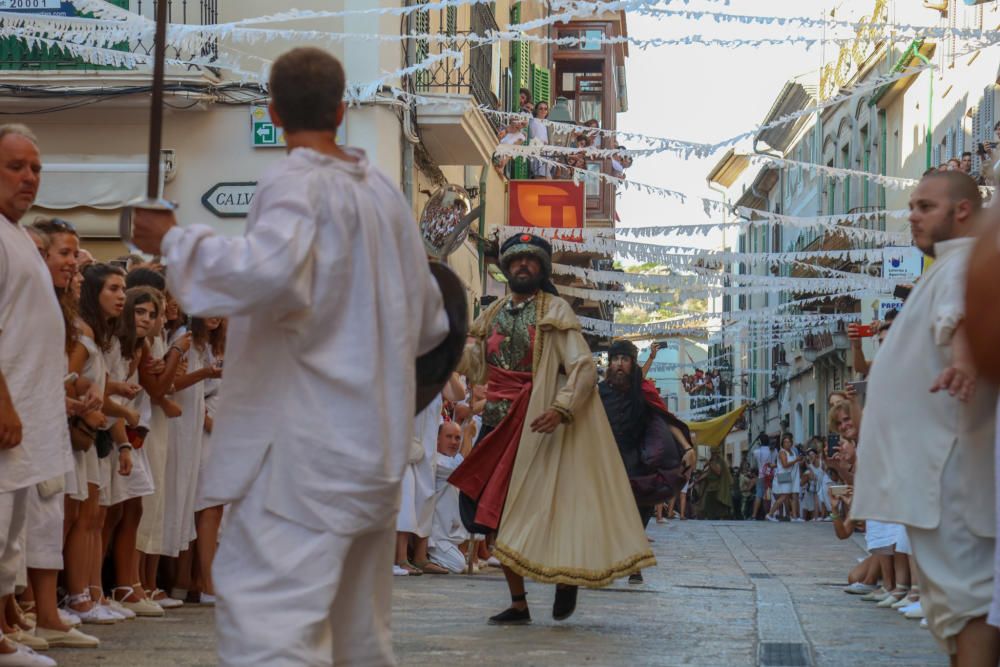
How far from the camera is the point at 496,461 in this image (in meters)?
9.54

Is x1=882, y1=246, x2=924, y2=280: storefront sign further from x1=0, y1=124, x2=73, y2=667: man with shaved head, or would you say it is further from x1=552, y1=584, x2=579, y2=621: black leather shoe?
x1=0, y1=124, x2=73, y2=667: man with shaved head

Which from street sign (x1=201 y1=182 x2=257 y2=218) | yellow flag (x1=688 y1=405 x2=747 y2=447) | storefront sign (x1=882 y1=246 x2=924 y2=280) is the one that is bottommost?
yellow flag (x1=688 y1=405 x2=747 y2=447)

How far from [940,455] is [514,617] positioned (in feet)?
13.4

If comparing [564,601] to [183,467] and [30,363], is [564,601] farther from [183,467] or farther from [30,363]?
[30,363]

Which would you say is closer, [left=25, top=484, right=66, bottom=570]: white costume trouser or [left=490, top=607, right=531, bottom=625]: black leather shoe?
[left=25, top=484, right=66, bottom=570]: white costume trouser

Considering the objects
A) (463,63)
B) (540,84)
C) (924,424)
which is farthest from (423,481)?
(540,84)

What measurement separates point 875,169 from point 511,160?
1690 cm

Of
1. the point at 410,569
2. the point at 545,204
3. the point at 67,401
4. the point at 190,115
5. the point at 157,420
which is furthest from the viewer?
the point at 545,204

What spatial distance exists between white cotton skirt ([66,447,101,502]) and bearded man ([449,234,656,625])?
1.93 m

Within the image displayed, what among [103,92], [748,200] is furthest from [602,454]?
[748,200]

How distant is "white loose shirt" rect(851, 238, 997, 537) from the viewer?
5.64 meters

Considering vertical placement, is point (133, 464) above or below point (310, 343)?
below

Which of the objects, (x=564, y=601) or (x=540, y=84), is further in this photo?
(x=540, y=84)

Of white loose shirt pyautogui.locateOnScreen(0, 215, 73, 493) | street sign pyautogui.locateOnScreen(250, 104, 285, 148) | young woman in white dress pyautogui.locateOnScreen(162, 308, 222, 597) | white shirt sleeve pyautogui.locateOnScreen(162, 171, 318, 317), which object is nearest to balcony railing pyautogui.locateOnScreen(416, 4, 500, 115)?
street sign pyautogui.locateOnScreen(250, 104, 285, 148)
